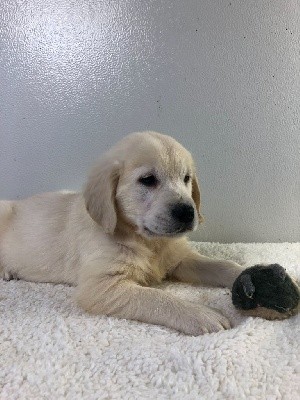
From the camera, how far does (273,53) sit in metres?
2.39

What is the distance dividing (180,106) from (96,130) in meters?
0.53

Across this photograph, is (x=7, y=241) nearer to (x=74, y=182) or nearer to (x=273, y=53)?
(x=74, y=182)

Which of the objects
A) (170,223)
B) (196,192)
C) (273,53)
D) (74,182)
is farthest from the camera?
(74,182)

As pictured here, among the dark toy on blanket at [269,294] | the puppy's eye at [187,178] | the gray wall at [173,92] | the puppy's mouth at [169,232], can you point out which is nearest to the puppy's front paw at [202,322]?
the dark toy on blanket at [269,294]

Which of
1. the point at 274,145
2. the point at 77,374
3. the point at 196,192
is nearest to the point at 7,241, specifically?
the point at 196,192

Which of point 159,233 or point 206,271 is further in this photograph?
point 206,271

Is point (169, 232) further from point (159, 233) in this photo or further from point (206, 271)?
point (206, 271)

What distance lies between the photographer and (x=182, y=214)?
163cm

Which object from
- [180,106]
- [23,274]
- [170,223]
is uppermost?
[180,106]

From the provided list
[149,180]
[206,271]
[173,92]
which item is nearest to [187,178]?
[149,180]

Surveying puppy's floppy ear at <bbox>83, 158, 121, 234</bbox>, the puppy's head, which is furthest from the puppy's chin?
puppy's floppy ear at <bbox>83, 158, 121, 234</bbox>

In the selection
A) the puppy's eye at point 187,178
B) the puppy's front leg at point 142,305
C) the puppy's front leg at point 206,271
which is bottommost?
the puppy's front leg at point 206,271

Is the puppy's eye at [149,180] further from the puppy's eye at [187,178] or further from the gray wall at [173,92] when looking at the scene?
the gray wall at [173,92]

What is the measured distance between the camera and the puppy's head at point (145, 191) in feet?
5.40
